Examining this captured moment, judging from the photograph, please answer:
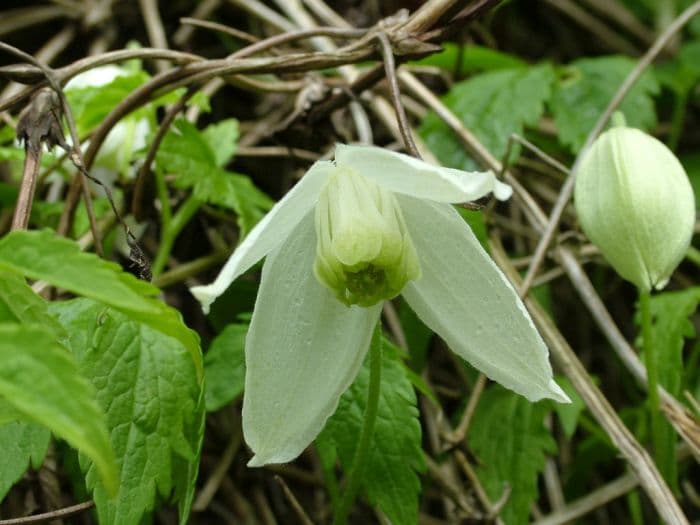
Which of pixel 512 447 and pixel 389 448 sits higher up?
pixel 389 448

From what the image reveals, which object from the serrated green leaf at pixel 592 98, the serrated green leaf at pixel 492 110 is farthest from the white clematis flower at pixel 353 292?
the serrated green leaf at pixel 592 98

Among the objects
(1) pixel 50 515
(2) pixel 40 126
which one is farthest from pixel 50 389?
(2) pixel 40 126

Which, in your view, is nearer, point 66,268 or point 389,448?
point 66,268

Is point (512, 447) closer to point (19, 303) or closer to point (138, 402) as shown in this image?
point (138, 402)

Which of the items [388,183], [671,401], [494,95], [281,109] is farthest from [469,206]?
[281,109]

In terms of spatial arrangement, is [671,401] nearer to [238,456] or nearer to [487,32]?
[238,456]

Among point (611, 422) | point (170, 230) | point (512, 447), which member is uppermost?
point (170, 230)

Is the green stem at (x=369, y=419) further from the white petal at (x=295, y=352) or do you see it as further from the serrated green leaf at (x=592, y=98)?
the serrated green leaf at (x=592, y=98)
